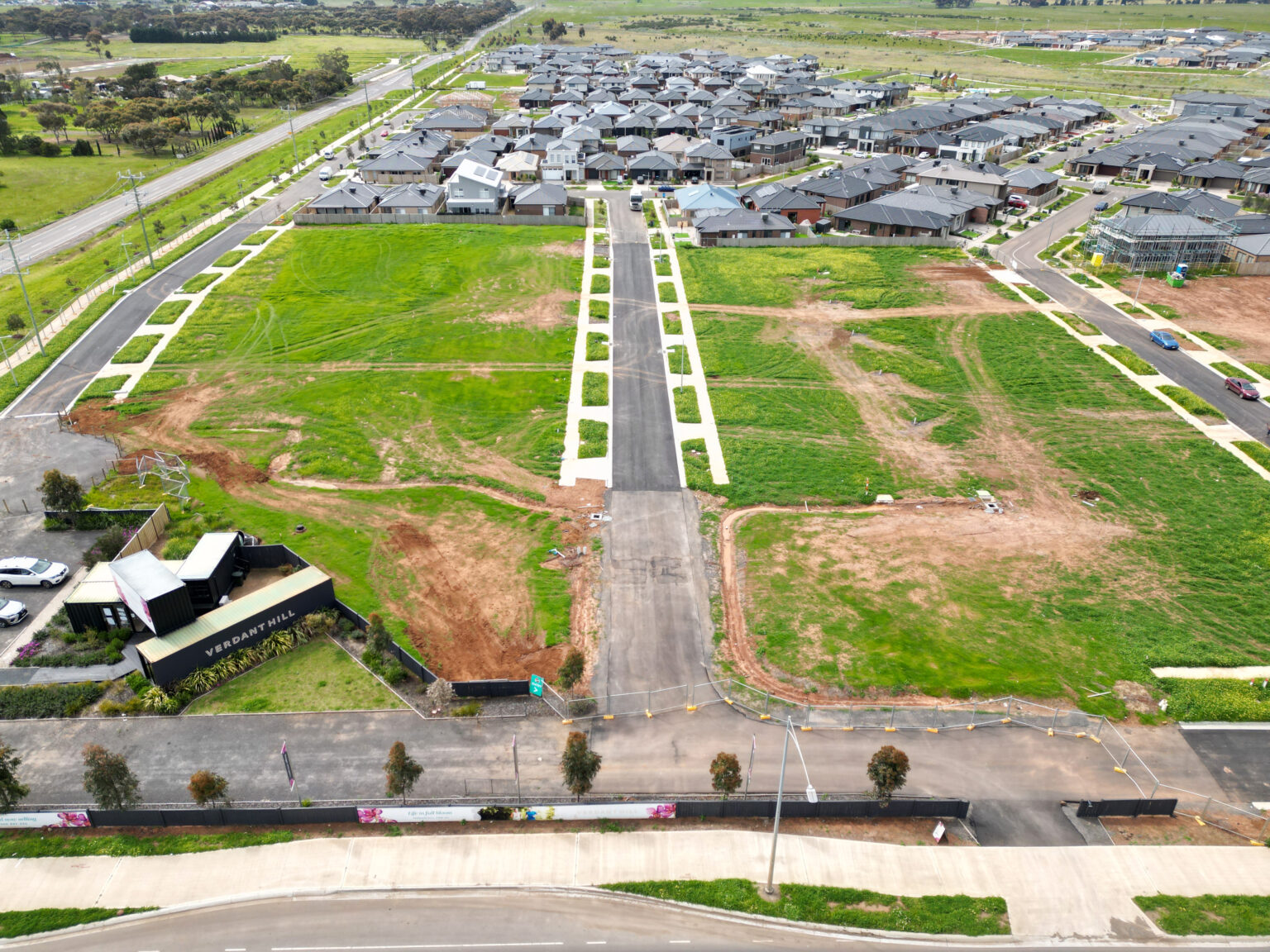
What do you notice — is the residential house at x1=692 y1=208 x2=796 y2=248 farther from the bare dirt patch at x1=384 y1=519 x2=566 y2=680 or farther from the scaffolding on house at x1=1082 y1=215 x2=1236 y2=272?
the bare dirt patch at x1=384 y1=519 x2=566 y2=680

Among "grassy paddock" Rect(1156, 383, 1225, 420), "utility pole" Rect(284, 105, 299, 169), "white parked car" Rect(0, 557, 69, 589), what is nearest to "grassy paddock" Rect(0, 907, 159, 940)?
"white parked car" Rect(0, 557, 69, 589)

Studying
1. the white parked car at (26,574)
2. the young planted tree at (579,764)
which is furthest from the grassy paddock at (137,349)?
the young planted tree at (579,764)

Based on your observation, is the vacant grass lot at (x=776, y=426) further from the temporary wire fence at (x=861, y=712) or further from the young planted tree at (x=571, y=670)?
the young planted tree at (x=571, y=670)

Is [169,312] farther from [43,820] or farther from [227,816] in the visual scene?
[227,816]

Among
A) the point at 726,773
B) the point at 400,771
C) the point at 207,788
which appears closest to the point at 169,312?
the point at 207,788

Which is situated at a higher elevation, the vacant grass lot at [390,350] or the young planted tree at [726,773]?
the vacant grass lot at [390,350]

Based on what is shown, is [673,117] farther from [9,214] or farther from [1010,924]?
[1010,924]
